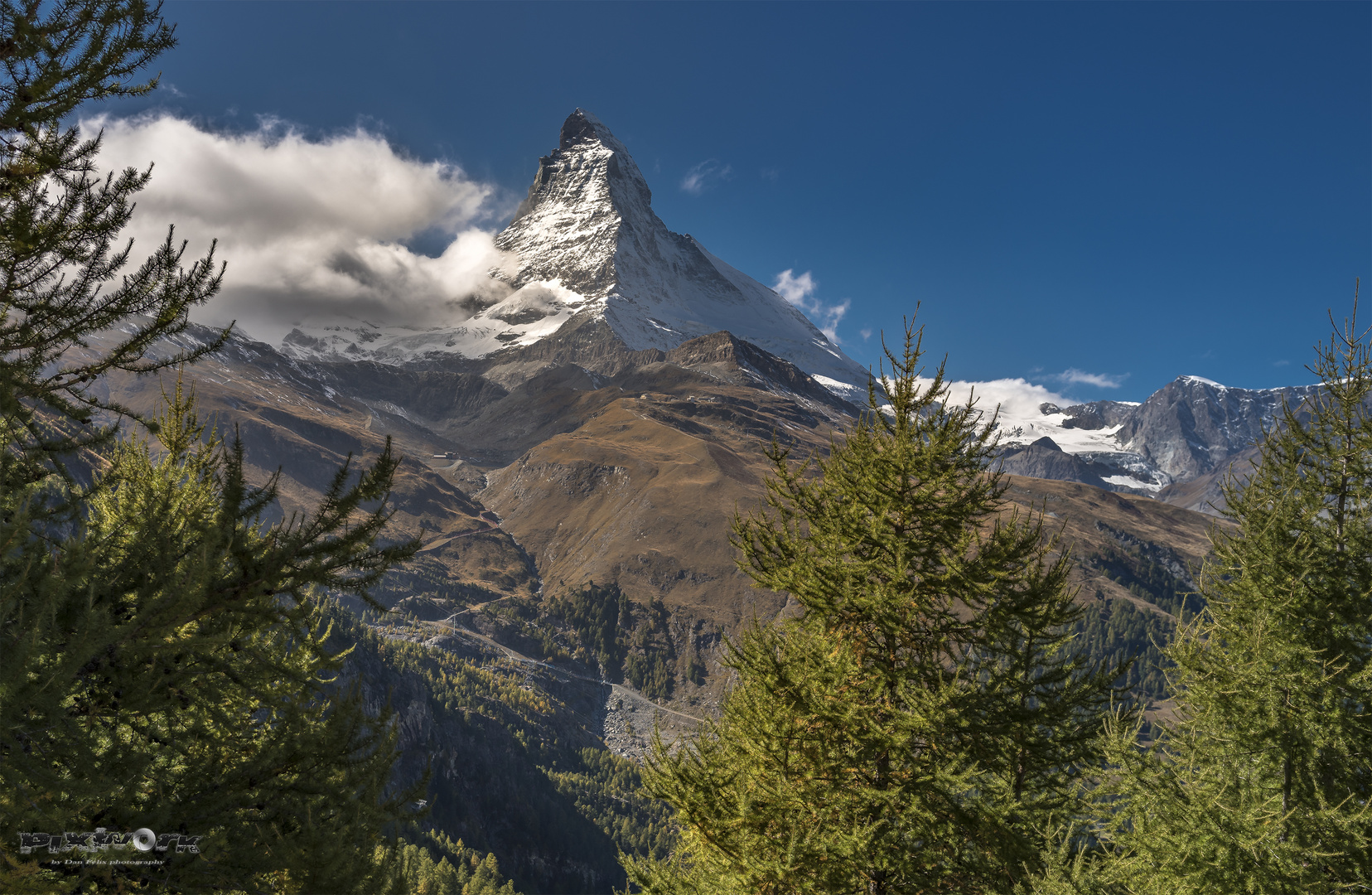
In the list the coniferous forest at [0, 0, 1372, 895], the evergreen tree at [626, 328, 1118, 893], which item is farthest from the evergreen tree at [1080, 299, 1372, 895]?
the evergreen tree at [626, 328, 1118, 893]

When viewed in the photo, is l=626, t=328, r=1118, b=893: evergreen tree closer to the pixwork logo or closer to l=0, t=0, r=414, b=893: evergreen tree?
l=0, t=0, r=414, b=893: evergreen tree

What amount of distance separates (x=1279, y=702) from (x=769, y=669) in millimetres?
7679

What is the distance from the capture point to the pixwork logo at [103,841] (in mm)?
5547

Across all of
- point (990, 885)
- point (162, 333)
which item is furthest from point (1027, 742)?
point (162, 333)

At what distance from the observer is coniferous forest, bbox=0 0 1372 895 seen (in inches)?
229

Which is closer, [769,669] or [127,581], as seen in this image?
[127,581]

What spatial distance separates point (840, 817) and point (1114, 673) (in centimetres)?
559

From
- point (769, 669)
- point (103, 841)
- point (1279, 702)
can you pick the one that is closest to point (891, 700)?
point (769, 669)

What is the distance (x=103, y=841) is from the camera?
19.1 ft

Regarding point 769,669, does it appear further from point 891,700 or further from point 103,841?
point 103,841

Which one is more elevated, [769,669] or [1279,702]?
[1279,702]

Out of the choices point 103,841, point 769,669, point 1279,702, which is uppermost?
point 1279,702

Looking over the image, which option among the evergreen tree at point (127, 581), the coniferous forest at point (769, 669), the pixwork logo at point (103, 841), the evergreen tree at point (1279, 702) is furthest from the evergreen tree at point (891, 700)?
the pixwork logo at point (103, 841)

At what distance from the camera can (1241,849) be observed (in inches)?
352
